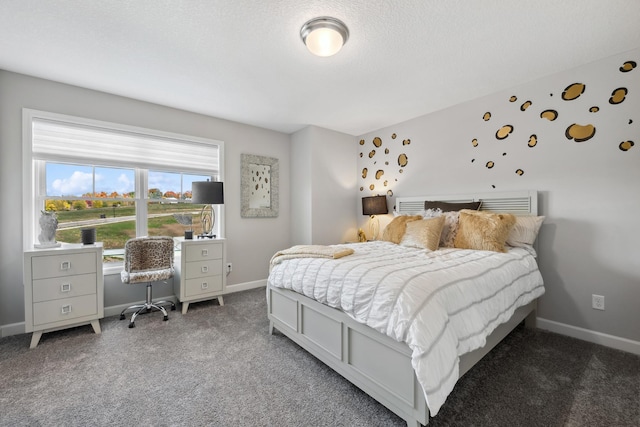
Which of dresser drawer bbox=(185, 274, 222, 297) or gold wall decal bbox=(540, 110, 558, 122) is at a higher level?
gold wall decal bbox=(540, 110, 558, 122)

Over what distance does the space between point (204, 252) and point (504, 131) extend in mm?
3660

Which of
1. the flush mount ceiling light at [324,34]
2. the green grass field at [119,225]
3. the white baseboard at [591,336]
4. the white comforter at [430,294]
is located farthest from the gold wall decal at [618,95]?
the green grass field at [119,225]

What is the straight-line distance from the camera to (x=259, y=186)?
4.13 meters

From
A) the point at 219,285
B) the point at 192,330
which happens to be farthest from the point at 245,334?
the point at 219,285

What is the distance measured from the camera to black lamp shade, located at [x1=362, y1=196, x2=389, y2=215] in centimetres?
394

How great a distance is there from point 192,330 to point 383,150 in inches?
137

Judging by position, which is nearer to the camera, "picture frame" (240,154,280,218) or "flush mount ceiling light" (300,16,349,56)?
"flush mount ceiling light" (300,16,349,56)

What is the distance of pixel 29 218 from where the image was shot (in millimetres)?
2568

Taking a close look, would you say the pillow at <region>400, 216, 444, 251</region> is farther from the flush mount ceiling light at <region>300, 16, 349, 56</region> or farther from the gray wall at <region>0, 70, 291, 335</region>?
the gray wall at <region>0, 70, 291, 335</region>

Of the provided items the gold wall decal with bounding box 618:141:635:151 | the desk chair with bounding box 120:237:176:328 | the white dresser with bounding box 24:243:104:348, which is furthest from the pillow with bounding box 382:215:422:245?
the white dresser with bounding box 24:243:104:348

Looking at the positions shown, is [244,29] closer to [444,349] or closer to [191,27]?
[191,27]

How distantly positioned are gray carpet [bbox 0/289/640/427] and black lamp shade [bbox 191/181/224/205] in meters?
1.46

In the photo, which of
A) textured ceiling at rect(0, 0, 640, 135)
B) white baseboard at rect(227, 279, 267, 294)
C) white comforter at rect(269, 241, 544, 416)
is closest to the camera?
white comforter at rect(269, 241, 544, 416)

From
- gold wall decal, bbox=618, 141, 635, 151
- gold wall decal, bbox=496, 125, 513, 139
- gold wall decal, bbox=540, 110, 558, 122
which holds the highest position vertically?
gold wall decal, bbox=540, 110, 558, 122
